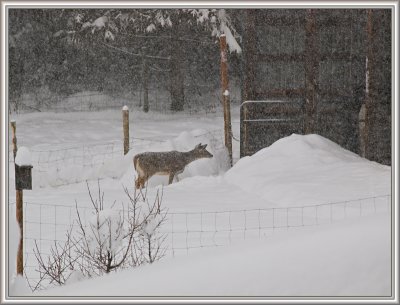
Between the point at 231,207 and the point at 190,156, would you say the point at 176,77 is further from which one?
the point at 231,207

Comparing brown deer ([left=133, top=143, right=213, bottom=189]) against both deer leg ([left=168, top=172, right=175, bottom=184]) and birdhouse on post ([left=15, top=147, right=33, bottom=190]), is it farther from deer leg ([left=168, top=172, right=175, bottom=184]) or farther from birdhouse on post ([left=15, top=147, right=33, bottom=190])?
birdhouse on post ([left=15, top=147, right=33, bottom=190])

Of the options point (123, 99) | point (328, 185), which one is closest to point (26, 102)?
point (123, 99)

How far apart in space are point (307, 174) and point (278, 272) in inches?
285

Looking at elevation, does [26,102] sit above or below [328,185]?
above

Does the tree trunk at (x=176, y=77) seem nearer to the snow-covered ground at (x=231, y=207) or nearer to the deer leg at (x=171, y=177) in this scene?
the snow-covered ground at (x=231, y=207)

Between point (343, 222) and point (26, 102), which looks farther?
point (26, 102)

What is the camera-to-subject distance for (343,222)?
5797 mm

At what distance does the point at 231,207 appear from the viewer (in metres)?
10.7

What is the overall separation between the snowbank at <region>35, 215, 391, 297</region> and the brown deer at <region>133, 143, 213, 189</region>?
321 inches

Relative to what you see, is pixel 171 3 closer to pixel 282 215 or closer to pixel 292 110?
pixel 282 215

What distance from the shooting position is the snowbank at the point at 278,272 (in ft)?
Answer: 16.1

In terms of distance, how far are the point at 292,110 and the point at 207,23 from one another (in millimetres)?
6013

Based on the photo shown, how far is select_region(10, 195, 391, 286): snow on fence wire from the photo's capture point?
8.68 meters

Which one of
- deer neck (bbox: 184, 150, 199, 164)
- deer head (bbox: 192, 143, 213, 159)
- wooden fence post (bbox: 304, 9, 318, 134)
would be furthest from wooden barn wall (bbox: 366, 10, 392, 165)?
deer neck (bbox: 184, 150, 199, 164)
